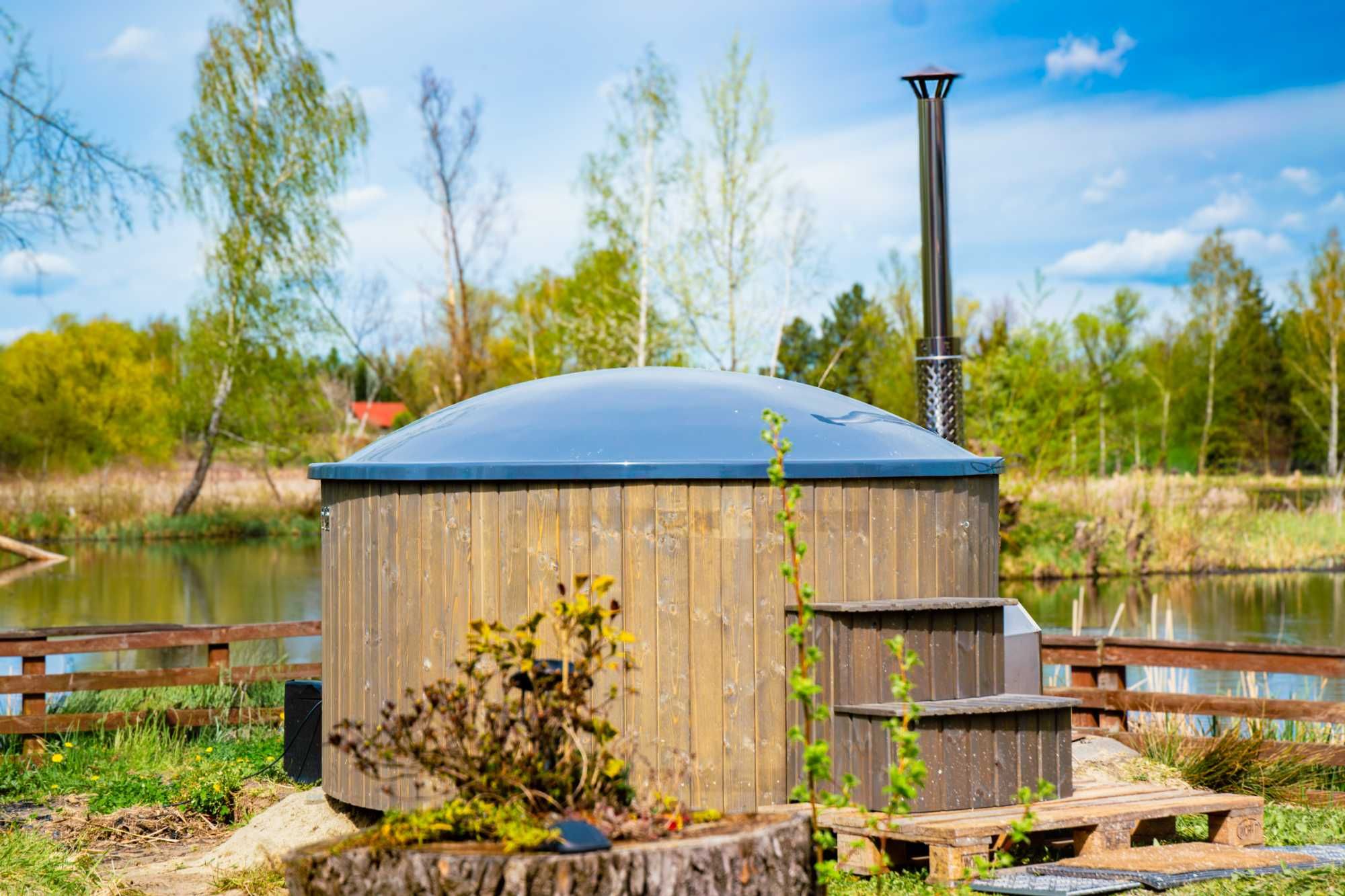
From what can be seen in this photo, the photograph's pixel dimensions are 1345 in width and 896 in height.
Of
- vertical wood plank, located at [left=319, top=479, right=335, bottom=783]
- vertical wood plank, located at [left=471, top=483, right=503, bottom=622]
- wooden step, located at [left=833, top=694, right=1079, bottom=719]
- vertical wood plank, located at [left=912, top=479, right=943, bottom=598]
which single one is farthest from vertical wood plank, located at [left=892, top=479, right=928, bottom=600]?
vertical wood plank, located at [left=319, top=479, right=335, bottom=783]

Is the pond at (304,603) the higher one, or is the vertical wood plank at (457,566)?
the vertical wood plank at (457,566)

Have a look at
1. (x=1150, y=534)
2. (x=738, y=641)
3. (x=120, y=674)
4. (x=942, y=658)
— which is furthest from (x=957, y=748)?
(x=1150, y=534)

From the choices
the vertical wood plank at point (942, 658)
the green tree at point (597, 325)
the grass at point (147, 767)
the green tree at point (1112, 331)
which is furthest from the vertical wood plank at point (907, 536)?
the green tree at point (1112, 331)

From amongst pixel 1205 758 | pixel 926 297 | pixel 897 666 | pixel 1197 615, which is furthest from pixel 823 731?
pixel 1197 615

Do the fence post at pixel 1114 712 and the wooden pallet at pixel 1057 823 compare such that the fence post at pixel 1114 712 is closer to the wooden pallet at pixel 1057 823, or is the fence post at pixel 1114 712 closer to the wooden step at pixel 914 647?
the wooden pallet at pixel 1057 823

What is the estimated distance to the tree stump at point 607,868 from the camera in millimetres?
3400

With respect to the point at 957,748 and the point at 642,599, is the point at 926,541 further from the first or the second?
the point at 642,599

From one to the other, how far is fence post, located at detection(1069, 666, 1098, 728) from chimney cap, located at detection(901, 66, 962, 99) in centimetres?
386

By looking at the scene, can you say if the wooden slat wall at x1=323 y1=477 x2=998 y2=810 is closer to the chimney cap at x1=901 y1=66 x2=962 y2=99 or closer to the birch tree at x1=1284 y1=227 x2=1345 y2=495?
the chimney cap at x1=901 y1=66 x2=962 y2=99

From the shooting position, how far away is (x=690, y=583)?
5.68 m

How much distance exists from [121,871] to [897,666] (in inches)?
146

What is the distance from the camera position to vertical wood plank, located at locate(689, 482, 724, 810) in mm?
Answer: 5676

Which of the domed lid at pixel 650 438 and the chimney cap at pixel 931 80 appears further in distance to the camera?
the chimney cap at pixel 931 80

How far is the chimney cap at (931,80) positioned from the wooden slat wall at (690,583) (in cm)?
352
